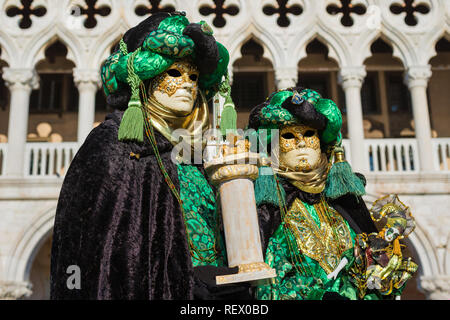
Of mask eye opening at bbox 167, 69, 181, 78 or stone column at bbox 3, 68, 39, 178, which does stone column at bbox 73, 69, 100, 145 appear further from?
mask eye opening at bbox 167, 69, 181, 78

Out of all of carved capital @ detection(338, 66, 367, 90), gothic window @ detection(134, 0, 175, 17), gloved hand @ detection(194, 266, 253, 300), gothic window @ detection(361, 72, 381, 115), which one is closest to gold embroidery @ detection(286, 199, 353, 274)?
gloved hand @ detection(194, 266, 253, 300)

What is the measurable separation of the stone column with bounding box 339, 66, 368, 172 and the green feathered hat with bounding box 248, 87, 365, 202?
20.0 ft

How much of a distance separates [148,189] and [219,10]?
26.8 feet

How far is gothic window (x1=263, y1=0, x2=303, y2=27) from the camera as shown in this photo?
10.0 metres

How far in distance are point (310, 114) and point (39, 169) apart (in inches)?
307

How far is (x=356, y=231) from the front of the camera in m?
3.06

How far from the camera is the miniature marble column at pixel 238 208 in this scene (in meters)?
2.02

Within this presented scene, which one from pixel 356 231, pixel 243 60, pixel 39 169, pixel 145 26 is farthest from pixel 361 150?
pixel 145 26

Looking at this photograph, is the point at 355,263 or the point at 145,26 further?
the point at 355,263

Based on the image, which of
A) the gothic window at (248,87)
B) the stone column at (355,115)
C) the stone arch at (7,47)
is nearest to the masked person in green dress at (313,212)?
the stone column at (355,115)

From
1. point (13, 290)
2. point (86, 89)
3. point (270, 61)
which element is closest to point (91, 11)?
point (86, 89)

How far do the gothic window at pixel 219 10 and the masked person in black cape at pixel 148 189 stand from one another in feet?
25.0

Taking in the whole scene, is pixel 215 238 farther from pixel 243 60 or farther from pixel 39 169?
pixel 243 60

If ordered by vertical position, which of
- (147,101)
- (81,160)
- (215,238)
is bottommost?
(215,238)
